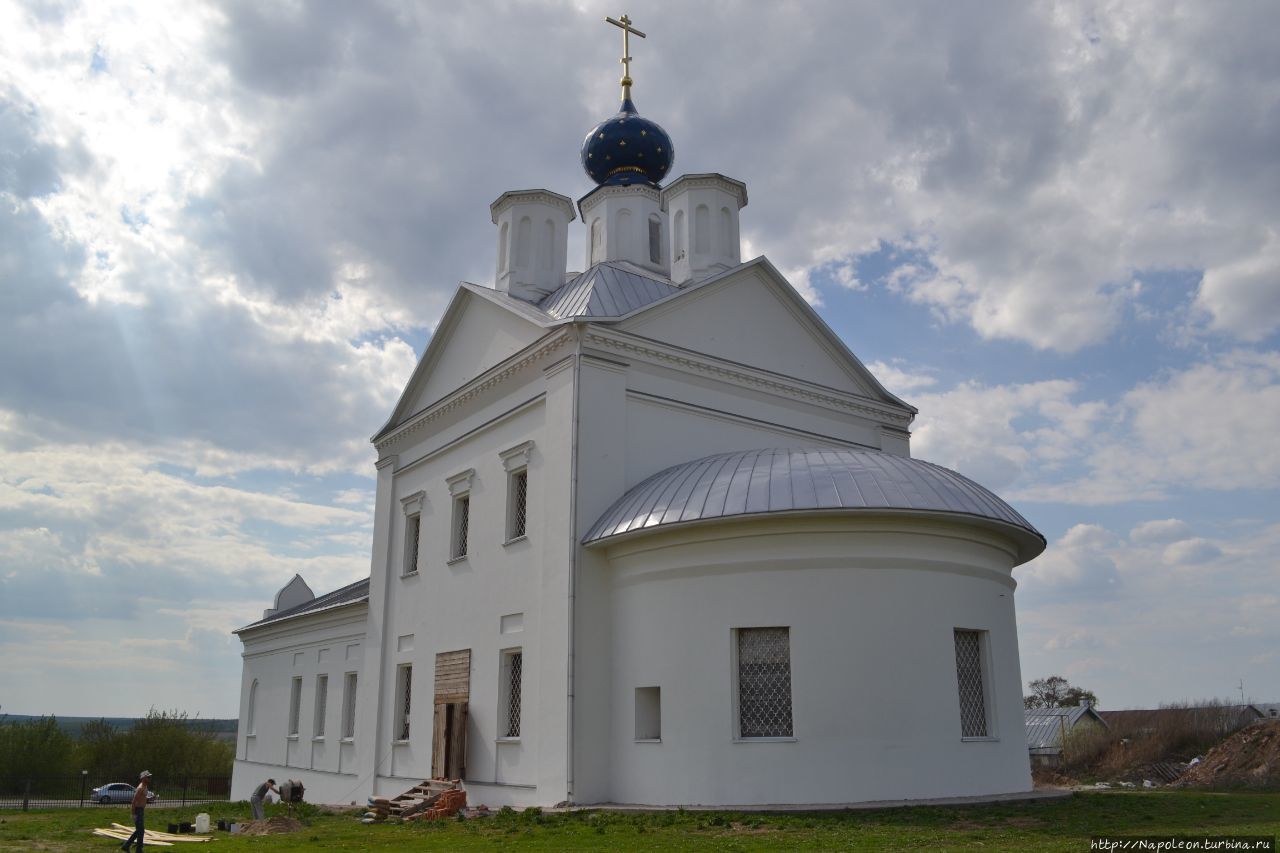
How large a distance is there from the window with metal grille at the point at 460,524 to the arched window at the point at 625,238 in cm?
688

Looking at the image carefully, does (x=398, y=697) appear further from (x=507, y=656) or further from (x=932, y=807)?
(x=932, y=807)

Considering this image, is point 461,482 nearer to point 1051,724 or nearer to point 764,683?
point 764,683

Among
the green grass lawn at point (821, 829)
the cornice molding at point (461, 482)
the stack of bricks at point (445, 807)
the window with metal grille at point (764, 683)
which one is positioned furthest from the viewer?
the cornice molding at point (461, 482)

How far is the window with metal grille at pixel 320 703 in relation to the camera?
26131 mm

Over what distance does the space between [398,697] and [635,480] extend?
7910mm

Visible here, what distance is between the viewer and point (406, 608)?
72.8 ft

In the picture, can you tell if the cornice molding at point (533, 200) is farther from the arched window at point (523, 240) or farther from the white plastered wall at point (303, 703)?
the white plastered wall at point (303, 703)

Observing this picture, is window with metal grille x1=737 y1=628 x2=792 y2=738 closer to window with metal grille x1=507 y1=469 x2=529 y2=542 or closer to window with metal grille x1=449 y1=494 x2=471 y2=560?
window with metal grille x1=507 y1=469 x2=529 y2=542

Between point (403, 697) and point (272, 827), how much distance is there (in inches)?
229

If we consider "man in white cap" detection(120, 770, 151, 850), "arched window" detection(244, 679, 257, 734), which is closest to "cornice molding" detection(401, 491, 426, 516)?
"man in white cap" detection(120, 770, 151, 850)

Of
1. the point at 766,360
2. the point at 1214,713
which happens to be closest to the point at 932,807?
the point at 766,360

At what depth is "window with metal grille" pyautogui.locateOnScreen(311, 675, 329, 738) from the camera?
26.1m

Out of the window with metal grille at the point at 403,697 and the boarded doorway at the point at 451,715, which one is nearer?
the boarded doorway at the point at 451,715

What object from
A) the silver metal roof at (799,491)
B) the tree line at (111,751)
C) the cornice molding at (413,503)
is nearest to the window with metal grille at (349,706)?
the cornice molding at (413,503)
